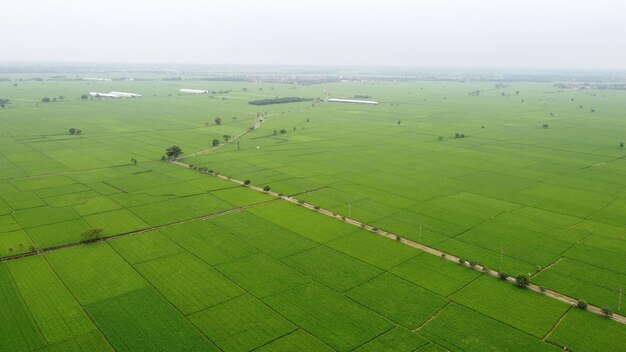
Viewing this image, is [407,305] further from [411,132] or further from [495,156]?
[411,132]

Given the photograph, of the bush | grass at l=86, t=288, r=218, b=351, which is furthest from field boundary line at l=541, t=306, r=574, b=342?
grass at l=86, t=288, r=218, b=351

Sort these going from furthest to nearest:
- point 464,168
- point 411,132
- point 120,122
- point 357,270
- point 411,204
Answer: point 120,122, point 411,132, point 464,168, point 411,204, point 357,270

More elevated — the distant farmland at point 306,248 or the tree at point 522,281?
the tree at point 522,281

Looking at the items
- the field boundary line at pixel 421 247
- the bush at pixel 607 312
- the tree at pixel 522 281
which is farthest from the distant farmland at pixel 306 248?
the field boundary line at pixel 421 247

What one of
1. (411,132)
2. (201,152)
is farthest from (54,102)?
(411,132)

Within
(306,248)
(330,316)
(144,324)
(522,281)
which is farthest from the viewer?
(306,248)

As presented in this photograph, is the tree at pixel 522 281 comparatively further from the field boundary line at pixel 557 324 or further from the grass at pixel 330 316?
the grass at pixel 330 316

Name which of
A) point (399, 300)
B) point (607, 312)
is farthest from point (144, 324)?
point (607, 312)

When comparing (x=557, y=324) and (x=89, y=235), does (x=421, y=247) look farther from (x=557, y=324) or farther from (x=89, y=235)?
(x=89, y=235)
